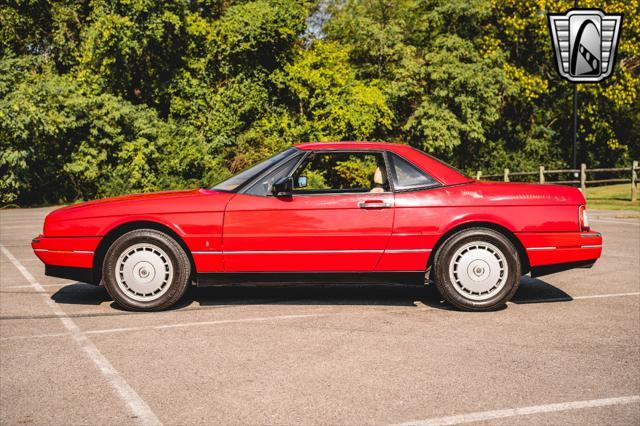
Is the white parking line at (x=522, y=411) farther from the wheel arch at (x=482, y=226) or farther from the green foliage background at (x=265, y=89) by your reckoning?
the green foliage background at (x=265, y=89)

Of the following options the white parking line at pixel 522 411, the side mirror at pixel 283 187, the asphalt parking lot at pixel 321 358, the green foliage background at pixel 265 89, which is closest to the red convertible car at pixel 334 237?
the side mirror at pixel 283 187

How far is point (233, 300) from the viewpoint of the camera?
21.7 feet

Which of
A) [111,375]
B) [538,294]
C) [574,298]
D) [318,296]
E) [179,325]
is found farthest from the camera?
[538,294]

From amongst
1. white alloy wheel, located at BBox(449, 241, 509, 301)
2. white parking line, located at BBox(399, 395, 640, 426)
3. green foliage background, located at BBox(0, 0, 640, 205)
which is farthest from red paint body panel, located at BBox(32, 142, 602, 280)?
green foliage background, located at BBox(0, 0, 640, 205)

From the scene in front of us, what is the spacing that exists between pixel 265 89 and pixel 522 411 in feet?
87.5

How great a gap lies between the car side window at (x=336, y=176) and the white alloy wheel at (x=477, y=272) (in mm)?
926

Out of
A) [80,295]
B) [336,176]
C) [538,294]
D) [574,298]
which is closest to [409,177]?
[336,176]

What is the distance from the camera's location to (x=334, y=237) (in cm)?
597

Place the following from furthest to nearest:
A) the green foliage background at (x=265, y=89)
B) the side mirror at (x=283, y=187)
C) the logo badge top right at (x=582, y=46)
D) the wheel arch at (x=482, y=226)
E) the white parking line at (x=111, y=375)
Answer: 1. the logo badge top right at (x=582, y=46)
2. the green foliage background at (x=265, y=89)
3. the wheel arch at (x=482, y=226)
4. the side mirror at (x=283, y=187)
5. the white parking line at (x=111, y=375)

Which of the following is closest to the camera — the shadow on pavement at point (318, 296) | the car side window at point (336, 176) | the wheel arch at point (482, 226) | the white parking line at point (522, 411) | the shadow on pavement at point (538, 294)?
the white parking line at point (522, 411)

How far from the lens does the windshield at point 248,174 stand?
621cm

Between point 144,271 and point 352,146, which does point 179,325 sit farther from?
point 352,146

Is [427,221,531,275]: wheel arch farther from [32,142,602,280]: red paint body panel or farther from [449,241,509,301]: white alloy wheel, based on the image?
[449,241,509,301]: white alloy wheel

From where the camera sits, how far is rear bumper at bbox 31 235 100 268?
6090 millimetres
